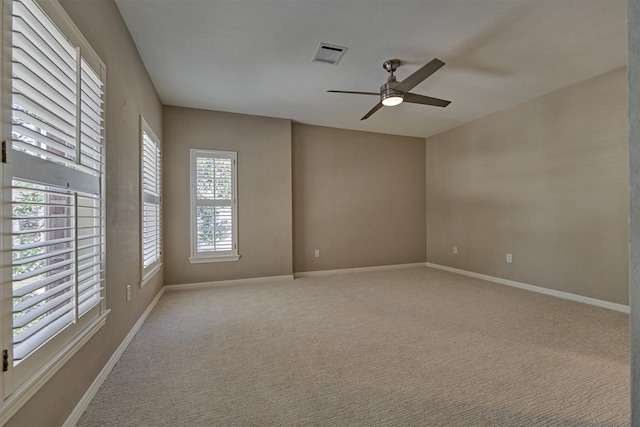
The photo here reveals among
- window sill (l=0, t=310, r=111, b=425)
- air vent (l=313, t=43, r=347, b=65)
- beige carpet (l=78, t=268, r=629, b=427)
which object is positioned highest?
air vent (l=313, t=43, r=347, b=65)

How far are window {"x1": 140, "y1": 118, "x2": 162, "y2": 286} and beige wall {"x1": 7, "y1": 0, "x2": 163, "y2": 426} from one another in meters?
0.18

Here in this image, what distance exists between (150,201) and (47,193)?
7.14 feet

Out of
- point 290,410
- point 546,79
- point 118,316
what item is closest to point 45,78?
point 118,316

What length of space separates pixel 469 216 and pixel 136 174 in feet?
16.0

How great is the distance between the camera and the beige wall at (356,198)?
5.03 m

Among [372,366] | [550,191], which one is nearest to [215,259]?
[372,366]

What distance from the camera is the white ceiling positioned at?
222 cm

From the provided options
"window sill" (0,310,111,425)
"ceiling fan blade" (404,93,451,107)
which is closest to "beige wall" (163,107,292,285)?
"ceiling fan blade" (404,93,451,107)

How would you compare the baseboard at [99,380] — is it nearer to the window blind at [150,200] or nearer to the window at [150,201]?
the window at [150,201]

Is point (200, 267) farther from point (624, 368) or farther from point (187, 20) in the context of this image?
point (624, 368)

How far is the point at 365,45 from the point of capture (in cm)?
266

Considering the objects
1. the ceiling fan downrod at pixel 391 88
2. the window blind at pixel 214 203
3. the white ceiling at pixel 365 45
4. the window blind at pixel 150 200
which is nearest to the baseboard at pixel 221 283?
the window blind at pixel 214 203

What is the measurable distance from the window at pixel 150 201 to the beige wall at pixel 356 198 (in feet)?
6.84

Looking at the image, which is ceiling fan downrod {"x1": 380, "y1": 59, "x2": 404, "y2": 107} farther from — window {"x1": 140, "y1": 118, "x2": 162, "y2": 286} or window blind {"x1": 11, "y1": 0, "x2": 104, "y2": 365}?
window {"x1": 140, "y1": 118, "x2": 162, "y2": 286}
